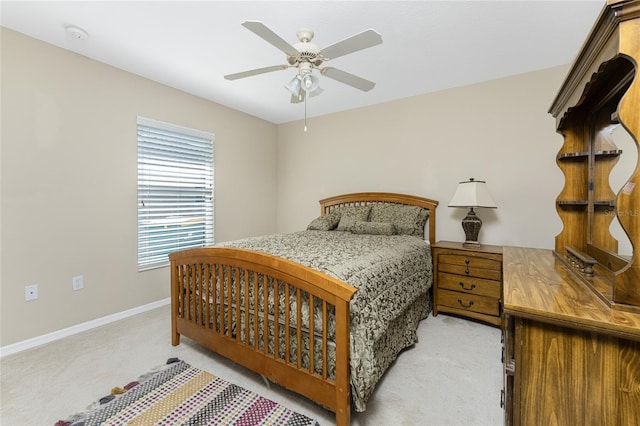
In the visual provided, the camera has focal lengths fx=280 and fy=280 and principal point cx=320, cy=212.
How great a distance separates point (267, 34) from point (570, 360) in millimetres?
1889

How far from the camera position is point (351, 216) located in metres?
3.60

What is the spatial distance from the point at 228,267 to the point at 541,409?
1676 mm

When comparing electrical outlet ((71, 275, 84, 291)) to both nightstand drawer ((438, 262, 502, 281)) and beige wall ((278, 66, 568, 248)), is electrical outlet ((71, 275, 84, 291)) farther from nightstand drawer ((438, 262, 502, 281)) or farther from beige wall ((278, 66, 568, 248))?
nightstand drawer ((438, 262, 502, 281))

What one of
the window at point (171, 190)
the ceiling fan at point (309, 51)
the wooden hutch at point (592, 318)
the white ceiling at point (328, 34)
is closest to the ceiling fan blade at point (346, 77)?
the ceiling fan at point (309, 51)

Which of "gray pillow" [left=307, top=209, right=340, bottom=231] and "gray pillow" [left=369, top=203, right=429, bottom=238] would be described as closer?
"gray pillow" [left=369, top=203, right=429, bottom=238]

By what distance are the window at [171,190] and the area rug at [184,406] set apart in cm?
162

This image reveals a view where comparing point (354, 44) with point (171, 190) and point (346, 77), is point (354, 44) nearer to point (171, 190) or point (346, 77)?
point (346, 77)

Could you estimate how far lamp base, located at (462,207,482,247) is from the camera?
2896 millimetres

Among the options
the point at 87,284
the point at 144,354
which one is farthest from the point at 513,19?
the point at 87,284

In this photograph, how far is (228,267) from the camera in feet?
6.21

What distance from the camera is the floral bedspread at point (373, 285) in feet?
4.71

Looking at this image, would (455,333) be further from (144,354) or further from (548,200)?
(144,354)

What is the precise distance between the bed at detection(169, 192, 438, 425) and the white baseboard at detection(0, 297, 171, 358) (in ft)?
3.29

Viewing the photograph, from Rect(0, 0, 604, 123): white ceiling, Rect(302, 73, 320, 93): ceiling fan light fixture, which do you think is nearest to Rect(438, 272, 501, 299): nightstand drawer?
Rect(0, 0, 604, 123): white ceiling
